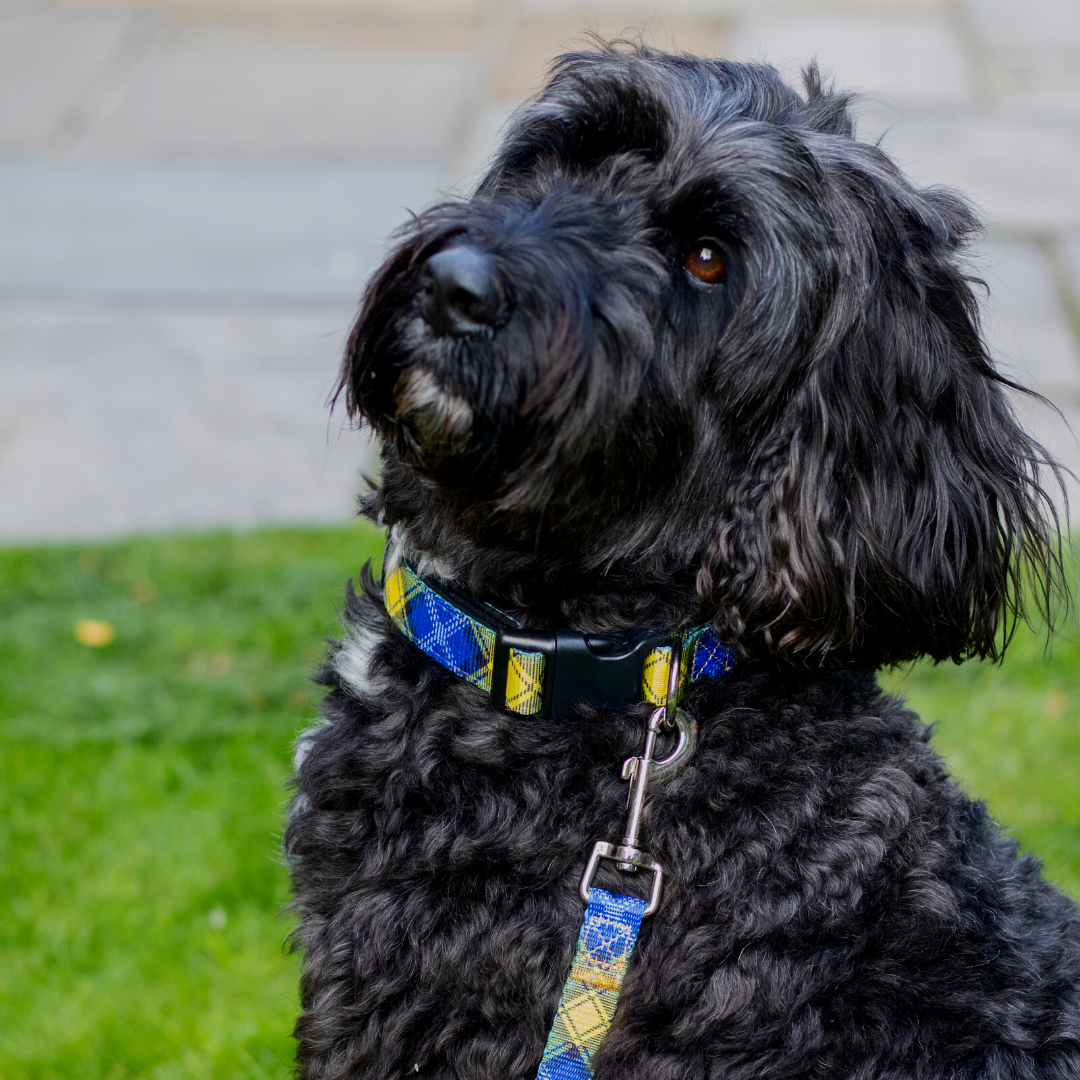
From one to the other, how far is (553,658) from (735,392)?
20.1 inches

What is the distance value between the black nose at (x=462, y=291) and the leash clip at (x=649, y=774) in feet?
1.96

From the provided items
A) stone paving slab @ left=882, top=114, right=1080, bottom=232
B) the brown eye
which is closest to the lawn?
the brown eye

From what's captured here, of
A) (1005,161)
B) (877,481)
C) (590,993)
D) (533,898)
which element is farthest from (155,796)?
(1005,161)

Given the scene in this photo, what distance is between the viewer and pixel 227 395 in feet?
18.4

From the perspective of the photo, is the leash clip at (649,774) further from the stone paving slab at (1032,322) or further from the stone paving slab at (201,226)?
the stone paving slab at (201,226)

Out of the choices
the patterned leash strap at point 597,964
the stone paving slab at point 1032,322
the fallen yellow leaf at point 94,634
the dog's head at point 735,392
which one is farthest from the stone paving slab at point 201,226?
the patterned leash strap at point 597,964

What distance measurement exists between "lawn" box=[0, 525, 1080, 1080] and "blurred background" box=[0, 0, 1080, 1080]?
0.03ft

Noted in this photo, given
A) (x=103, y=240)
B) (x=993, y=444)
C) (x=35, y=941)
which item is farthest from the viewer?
(x=103, y=240)

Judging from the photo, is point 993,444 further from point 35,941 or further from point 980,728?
point 35,941

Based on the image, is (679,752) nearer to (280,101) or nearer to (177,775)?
(177,775)

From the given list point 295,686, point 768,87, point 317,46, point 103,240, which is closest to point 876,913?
point 768,87

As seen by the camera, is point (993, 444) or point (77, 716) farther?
point (77, 716)

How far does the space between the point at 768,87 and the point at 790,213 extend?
0.32m

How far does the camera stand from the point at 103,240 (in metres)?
6.59
